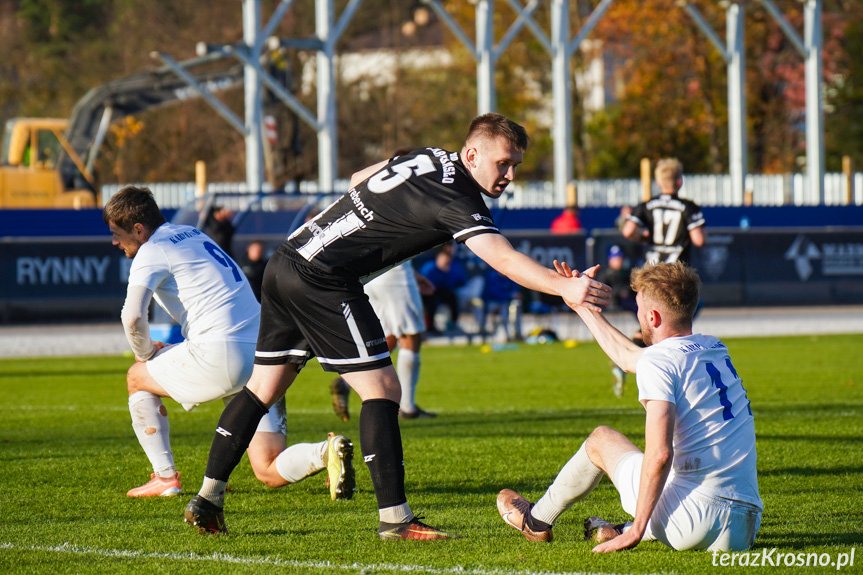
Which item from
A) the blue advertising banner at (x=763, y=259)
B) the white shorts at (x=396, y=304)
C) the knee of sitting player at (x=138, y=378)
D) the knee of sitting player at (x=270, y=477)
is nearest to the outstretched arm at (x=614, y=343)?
the knee of sitting player at (x=270, y=477)

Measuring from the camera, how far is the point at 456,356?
1733 cm

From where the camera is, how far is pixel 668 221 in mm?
10812

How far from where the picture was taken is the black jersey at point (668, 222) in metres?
10.8

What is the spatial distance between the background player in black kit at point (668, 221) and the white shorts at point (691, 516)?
19.9ft

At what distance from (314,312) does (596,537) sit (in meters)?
1.57

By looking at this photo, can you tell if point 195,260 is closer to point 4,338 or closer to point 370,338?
point 370,338

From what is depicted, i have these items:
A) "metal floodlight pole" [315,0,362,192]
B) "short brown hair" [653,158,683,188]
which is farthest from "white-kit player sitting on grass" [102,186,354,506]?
"metal floodlight pole" [315,0,362,192]

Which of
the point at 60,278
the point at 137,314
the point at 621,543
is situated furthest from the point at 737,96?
the point at 621,543

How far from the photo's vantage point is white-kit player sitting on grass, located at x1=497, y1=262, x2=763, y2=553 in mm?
4484

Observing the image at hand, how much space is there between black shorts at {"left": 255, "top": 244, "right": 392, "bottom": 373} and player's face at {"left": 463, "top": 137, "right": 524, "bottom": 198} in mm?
742

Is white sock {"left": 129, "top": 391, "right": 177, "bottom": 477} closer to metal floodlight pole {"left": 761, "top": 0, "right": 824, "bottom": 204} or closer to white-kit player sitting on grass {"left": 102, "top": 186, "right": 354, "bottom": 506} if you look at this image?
white-kit player sitting on grass {"left": 102, "top": 186, "right": 354, "bottom": 506}

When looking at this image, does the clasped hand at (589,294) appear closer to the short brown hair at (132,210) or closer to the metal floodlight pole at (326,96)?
the short brown hair at (132,210)

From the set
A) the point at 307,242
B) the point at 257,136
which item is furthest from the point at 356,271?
the point at 257,136

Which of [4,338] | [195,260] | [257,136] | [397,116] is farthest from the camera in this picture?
[397,116]
